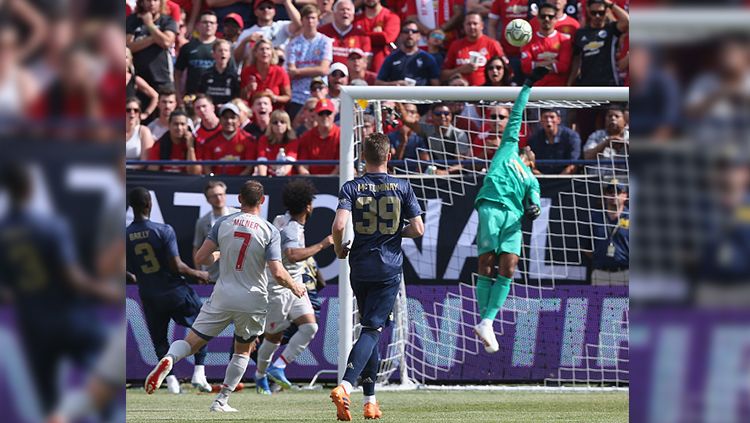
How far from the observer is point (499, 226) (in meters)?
10.7

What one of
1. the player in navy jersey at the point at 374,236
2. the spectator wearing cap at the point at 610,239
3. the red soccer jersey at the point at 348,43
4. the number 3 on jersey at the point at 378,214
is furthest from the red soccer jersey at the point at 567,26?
the number 3 on jersey at the point at 378,214

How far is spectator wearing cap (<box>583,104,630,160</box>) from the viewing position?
13.0m

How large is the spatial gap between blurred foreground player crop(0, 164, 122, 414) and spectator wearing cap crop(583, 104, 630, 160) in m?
11.7

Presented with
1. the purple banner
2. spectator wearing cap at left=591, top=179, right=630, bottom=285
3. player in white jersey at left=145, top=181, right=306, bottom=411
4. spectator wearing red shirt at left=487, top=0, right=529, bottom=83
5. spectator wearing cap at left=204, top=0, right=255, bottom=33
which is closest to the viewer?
player in white jersey at left=145, top=181, right=306, bottom=411

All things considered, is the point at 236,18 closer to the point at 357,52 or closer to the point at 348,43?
the point at 348,43

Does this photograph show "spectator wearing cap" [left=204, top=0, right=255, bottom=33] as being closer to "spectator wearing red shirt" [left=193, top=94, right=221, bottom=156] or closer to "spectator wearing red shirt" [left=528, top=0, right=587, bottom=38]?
"spectator wearing red shirt" [left=193, top=94, right=221, bottom=156]

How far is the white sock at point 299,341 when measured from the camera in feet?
40.1

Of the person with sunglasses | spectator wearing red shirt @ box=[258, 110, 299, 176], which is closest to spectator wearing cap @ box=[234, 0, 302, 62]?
spectator wearing red shirt @ box=[258, 110, 299, 176]

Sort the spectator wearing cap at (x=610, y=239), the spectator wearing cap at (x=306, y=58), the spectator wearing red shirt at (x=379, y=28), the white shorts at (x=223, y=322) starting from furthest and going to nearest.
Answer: the spectator wearing red shirt at (x=379, y=28) < the spectator wearing cap at (x=306, y=58) < the spectator wearing cap at (x=610, y=239) < the white shorts at (x=223, y=322)

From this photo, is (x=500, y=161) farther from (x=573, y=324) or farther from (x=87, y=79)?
(x=87, y=79)

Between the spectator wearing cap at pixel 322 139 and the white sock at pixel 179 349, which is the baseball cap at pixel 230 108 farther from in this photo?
the white sock at pixel 179 349

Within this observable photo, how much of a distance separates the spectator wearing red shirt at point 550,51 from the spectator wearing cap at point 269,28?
330 cm

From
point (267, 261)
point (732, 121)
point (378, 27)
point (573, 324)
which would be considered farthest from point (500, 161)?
point (732, 121)

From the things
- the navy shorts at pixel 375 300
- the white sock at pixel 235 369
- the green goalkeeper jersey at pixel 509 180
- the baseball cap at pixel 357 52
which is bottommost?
the white sock at pixel 235 369
